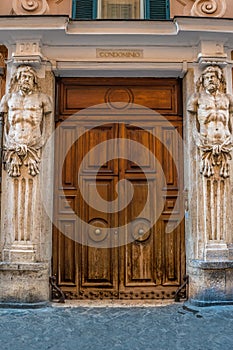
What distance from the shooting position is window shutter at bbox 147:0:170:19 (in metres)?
5.94

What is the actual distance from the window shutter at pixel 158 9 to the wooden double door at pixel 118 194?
107cm

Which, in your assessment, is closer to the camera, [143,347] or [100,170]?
[143,347]

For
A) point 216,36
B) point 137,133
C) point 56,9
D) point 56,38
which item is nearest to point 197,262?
point 137,133

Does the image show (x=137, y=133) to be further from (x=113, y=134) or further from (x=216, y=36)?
(x=216, y=36)

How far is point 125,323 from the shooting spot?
4445mm

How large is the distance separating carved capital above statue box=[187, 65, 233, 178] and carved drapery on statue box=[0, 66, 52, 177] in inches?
84.2

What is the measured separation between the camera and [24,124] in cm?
523

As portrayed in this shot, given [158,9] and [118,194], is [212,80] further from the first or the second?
[118,194]

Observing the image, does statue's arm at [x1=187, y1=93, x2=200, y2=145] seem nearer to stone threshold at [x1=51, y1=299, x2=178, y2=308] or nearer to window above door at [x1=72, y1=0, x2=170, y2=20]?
window above door at [x1=72, y1=0, x2=170, y2=20]

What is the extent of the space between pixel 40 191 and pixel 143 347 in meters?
2.49

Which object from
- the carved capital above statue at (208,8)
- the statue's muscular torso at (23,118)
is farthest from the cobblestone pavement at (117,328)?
the carved capital above statue at (208,8)

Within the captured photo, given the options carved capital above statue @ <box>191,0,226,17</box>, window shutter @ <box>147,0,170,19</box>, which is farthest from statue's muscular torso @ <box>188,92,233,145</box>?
window shutter @ <box>147,0,170,19</box>

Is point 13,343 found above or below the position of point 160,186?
below

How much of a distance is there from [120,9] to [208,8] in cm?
136
